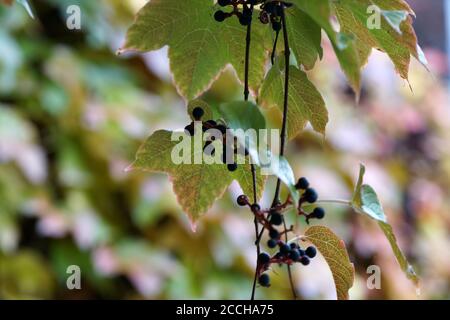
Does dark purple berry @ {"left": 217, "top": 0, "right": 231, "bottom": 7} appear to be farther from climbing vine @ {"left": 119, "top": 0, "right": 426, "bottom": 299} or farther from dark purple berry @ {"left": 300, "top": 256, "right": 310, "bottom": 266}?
dark purple berry @ {"left": 300, "top": 256, "right": 310, "bottom": 266}

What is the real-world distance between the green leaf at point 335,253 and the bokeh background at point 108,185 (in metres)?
1.09

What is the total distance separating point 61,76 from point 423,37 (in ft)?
5.83

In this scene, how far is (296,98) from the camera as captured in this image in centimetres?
53

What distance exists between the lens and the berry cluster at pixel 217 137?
0.44 meters

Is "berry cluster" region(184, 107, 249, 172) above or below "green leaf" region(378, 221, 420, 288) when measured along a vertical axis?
above

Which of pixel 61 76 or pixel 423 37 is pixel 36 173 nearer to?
pixel 61 76

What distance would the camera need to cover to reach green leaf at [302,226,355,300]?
19.6 inches

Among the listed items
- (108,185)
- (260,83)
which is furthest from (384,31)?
(108,185)

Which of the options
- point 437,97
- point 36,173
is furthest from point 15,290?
point 437,97

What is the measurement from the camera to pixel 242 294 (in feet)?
5.30

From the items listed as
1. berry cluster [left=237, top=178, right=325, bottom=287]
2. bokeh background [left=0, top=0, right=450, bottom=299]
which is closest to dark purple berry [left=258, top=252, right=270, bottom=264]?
berry cluster [left=237, top=178, right=325, bottom=287]

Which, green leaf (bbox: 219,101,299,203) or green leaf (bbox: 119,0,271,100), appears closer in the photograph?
green leaf (bbox: 219,101,299,203)

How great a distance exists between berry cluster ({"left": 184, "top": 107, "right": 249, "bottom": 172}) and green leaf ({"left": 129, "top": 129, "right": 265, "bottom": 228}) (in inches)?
1.0

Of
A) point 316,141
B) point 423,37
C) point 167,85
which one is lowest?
point 316,141
